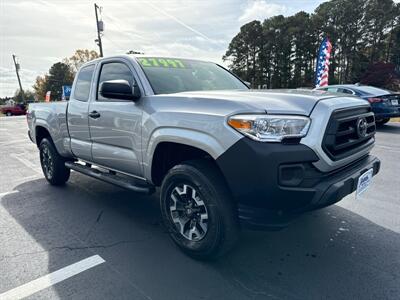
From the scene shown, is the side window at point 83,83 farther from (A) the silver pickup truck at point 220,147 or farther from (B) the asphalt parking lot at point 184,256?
(B) the asphalt parking lot at point 184,256

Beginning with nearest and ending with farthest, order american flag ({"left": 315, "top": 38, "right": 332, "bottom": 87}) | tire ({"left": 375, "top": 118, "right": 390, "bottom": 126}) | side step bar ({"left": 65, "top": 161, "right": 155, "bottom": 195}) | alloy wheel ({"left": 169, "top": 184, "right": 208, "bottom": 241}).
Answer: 1. alloy wheel ({"left": 169, "top": 184, "right": 208, "bottom": 241})
2. side step bar ({"left": 65, "top": 161, "right": 155, "bottom": 195})
3. tire ({"left": 375, "top": 118, "right": 390, "bottom": 126})
4. american flag ({"left": 315, "top": 38, "right": 332, "bottom": 87})

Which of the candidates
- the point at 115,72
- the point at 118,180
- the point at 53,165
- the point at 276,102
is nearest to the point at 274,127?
the point at 276,102

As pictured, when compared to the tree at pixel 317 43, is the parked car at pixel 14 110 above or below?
below

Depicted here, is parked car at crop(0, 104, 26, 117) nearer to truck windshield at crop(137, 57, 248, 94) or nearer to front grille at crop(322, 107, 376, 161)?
truck windshield at crop(137, 57, 248, 94)

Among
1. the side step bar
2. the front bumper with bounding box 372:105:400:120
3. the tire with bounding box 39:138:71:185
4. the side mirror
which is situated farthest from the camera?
the front bumper with bounding box 372:105:400:120

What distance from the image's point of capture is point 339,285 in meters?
2.38

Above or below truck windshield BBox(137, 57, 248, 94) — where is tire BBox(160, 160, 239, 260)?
below

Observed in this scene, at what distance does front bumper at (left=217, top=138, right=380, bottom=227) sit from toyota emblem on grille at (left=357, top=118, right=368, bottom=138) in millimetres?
615

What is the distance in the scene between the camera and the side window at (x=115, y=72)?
3.53m

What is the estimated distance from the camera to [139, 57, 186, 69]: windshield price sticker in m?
3.52

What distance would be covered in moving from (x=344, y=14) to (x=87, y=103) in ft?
150

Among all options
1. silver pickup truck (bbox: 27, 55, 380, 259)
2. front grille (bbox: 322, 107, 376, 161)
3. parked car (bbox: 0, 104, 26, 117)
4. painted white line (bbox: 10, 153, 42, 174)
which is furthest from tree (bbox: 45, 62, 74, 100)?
front grille (bbox: 322, 107, 376, 161)

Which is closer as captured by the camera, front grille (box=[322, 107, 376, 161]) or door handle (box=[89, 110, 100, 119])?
front grille (box=[322, 107, 376, 161])

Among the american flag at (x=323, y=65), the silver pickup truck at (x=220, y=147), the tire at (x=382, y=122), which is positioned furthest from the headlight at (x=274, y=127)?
the american flag at (x=323, y=65)
